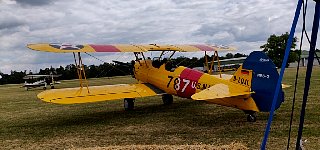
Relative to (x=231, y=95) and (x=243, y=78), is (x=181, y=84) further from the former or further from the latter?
(x=231, y=95)

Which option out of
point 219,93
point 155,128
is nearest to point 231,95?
point 219,93

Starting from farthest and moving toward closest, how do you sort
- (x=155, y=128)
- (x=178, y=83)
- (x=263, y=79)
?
(x=178, y=83) → (x=155, y=128) → (x=263, y=79)

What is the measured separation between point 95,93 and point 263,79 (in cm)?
519

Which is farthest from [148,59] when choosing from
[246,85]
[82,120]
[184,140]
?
[184,140]

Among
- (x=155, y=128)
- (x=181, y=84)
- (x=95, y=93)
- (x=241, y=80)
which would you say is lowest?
(x=155, y=128)

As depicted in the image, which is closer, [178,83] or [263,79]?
[263,79]

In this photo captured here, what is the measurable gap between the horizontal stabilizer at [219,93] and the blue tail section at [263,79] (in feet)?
0.84

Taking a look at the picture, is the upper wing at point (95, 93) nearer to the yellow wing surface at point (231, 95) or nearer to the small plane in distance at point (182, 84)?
the small plane in distance at point (182, 84)

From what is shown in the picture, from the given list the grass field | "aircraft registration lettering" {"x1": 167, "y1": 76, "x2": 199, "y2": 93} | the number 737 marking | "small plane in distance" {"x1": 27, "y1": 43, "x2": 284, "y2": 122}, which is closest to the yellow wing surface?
"small plane in distance" {"x1": 27, "y1": 43, "x2": 284, "y2": 122}

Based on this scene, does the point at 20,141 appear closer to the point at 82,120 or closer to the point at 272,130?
the point at 82,120

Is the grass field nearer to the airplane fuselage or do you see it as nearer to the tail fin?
the airplane fuselage

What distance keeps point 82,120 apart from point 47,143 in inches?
127

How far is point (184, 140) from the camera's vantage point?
708 cm

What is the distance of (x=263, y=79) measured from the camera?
7879 mm
